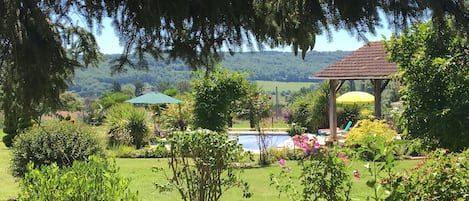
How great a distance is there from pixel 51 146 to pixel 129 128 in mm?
8772

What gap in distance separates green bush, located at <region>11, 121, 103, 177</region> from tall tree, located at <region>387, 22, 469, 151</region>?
4529mm

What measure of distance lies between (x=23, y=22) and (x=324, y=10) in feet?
6.74

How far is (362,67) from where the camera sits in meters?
17.0

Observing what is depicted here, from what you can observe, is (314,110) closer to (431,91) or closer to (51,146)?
(431,91)

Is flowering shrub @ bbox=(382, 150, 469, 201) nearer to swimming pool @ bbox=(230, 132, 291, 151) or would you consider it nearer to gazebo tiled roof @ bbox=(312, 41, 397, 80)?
gazebo tiled roof @ bbox=(312, 41, 397, 80)

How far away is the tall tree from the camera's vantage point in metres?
7.12

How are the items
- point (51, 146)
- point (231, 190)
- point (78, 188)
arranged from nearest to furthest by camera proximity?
point (78, 188)
point (51, 146)
point (231, 190)

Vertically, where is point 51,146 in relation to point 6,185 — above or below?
above

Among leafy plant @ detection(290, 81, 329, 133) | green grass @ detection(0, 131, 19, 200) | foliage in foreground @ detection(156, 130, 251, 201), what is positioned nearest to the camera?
foliage in foreground @ detection(156, 130, 251, 201)

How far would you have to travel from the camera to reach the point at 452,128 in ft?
23.7

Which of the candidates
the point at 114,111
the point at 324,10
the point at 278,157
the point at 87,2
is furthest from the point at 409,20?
the point at 114,111

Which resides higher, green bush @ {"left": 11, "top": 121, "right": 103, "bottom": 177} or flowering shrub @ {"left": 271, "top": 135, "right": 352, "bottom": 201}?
flowering shrub @ {"left": 271, "top": 135, "right": 352, "bottom": 201}

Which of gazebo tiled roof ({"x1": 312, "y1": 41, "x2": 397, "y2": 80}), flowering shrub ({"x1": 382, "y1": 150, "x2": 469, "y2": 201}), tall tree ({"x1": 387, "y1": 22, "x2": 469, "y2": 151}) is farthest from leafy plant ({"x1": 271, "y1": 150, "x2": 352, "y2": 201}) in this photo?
gazebo tiled roof ({"x1": 312, "y1": 41, "x2": 397, "y2": 80})

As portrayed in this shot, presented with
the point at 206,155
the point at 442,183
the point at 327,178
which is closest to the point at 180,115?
the point at 206,155
